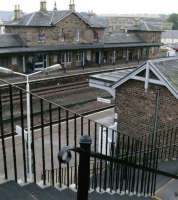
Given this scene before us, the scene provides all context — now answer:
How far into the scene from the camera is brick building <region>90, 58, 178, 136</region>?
11164 millimetres

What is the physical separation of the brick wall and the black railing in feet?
1.66

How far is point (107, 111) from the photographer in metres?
21.6

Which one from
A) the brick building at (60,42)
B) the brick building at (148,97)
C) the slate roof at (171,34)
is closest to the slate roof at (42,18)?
the brick building at (60,42)

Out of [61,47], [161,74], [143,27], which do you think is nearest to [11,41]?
[61,47]

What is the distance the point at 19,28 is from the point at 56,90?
42.3ft

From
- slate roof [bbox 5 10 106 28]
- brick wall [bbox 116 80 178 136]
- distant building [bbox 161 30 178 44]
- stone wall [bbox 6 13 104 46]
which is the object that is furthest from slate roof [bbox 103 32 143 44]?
distant building [bbox 161 30 178 44]

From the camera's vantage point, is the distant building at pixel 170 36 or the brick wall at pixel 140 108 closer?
the brick wall at pixel 140 108

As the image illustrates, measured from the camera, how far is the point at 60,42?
37.7 meters

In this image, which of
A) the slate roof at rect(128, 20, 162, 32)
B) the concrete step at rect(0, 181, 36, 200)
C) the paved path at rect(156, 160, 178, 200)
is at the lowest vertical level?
the paved path at rect(156, 160, 178, 200)

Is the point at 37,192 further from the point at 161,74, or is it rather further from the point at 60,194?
the point at 161,74

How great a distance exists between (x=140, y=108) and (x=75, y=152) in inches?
403

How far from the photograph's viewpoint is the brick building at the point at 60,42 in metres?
32.3

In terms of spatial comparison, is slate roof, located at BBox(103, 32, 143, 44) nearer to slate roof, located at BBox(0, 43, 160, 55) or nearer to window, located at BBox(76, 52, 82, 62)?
slate roof, located at BBox(0, 43, 160, 55)

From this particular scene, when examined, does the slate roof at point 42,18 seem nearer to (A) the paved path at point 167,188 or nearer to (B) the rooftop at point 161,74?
(B) the rooftop at point 161,74
